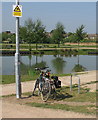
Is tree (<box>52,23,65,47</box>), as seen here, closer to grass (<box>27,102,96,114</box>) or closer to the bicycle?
the bicycle

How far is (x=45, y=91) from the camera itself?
696cm

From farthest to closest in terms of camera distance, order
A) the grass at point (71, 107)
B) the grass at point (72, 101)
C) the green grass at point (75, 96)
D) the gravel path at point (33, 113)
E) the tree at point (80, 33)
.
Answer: the tree at point (80, 33), the green grass at point (75, 96), the grass at point (72, 101), the grass at point (71, 107), the gravel path at point (33, 113)

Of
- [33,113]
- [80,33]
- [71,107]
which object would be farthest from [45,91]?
[80,33]

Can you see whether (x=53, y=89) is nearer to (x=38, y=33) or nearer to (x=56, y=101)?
(x=56, y=101)

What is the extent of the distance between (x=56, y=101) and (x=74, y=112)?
144 cm

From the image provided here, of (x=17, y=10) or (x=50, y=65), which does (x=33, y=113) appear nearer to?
(x=17, y=10)

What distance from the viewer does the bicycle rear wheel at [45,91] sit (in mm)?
6734

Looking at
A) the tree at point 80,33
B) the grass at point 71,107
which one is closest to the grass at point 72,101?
the grass at point 71,107

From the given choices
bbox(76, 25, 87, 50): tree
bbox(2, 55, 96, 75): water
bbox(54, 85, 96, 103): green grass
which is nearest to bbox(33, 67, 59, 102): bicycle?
bbox(54, 85, 96, 103): green grass

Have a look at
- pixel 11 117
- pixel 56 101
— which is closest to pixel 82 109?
pixel 56 101

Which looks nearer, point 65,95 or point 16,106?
point 16,106

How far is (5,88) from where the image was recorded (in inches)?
356

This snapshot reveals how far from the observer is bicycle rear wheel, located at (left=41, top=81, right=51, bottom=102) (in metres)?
6.73

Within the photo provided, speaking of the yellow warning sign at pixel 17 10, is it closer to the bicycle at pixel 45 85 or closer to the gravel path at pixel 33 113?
the bicycle at pixel 45 85
